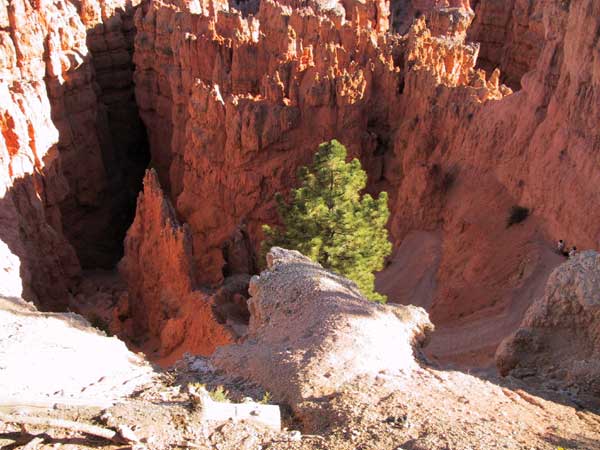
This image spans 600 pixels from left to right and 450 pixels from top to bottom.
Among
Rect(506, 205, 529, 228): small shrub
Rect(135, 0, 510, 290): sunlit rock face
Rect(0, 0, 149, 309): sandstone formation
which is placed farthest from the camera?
Rect(135, 0, 510, 290): sunlit rock face

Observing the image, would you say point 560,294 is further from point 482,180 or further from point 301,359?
point 482,180

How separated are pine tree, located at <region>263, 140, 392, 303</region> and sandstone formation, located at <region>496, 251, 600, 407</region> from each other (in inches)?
204

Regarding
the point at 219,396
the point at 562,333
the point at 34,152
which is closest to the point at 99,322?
the point at 34,152

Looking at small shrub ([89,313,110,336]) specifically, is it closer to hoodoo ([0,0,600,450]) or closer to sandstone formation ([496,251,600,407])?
hoodoo ([0,0,600,450])

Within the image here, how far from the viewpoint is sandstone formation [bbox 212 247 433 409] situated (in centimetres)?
657

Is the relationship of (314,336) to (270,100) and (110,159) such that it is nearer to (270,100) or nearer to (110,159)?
(270,100)

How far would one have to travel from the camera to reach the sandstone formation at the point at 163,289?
14.2 m

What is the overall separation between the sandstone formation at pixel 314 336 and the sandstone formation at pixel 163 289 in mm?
4204

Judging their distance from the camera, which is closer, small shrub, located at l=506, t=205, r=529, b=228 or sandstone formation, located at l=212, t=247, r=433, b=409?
sandstone formation, located at l=212, t=247, r=433, b=409

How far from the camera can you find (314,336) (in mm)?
7352

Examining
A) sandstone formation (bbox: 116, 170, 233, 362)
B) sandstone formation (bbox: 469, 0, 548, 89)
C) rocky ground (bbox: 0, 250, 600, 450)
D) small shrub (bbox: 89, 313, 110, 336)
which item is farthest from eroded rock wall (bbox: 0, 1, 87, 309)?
sandstone formation (bbox: 469, 0, 548, 89)

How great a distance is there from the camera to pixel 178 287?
15.7 m

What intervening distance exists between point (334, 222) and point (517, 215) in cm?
541

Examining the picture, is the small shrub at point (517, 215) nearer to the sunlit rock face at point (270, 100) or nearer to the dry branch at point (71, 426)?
the sunlit rock face at point (270, 100)
